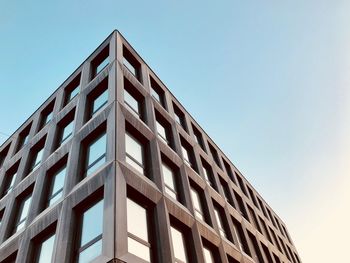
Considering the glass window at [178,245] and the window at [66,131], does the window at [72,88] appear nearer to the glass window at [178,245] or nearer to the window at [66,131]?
the window at [66,131]

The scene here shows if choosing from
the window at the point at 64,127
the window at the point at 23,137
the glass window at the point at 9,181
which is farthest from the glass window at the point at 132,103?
the window at the point at 23,137

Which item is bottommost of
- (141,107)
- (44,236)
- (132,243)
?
(132,243)

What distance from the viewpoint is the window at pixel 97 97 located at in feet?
45.5

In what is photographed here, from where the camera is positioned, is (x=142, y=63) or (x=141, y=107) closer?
(x=141, y=107)

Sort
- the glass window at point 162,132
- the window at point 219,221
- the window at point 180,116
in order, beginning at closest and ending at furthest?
the glass window at point 162,132
the window at point 219,221
the window at point 180,116

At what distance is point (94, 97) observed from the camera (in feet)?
47.6

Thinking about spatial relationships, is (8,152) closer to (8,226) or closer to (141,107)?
(8,226)

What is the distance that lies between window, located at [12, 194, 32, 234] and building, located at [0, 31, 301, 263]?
6cm

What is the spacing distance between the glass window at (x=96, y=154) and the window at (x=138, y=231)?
2.06m

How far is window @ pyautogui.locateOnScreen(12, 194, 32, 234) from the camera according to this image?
12881 mm

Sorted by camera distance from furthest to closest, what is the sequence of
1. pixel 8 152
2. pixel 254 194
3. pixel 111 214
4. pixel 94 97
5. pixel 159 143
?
1. pixel 254 194
2. pixel 8 152
3. pixel 94 97
4. pixel 159 143
5. pixel 111 214

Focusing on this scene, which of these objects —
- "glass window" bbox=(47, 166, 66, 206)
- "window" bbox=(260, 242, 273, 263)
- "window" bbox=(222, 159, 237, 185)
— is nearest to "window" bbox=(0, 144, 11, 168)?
"glass window" bbox=(47, 166, 66, 206)

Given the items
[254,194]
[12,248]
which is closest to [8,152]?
[12,248]

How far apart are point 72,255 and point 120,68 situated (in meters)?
8.68
